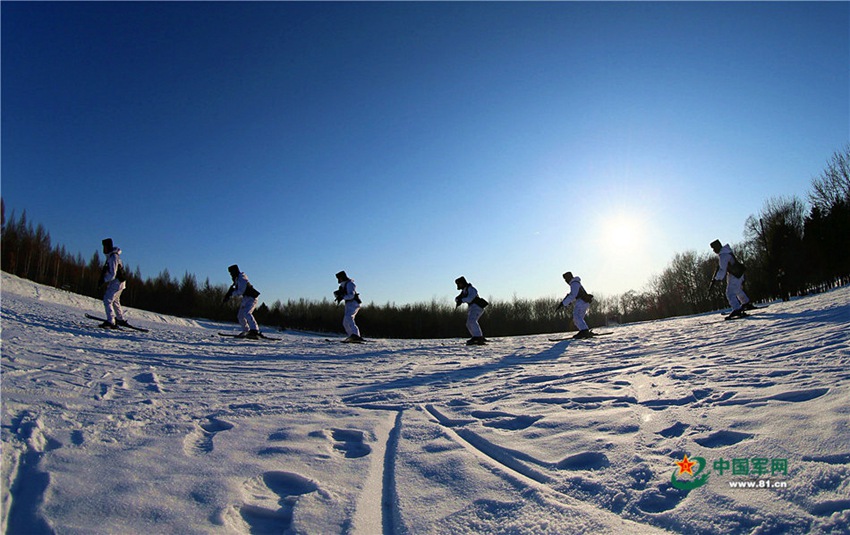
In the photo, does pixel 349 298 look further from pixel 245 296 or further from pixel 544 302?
pixel 544 302

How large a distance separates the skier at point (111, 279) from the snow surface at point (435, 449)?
6629 mm

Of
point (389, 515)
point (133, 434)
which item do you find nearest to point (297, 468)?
point (389, 515)

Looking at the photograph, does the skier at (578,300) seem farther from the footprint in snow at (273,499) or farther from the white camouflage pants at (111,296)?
the white camouflage pants at (111,296)

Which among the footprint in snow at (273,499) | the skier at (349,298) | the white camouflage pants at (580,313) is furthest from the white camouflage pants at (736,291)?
the footprint in snow at (273,499)

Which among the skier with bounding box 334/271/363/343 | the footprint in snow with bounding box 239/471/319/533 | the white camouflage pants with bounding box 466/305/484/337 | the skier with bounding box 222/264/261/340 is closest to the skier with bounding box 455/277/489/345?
the white camouflage pants with bounding box 466/305/484/337

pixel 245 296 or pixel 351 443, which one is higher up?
pixel 245 296

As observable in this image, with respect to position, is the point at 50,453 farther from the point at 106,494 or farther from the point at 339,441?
the point at 339,441

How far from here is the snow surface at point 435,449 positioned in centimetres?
196

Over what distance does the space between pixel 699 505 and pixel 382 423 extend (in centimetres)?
251

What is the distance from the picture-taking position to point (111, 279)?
11648 millimetres

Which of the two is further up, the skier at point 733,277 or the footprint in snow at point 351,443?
the skier at point 733,277

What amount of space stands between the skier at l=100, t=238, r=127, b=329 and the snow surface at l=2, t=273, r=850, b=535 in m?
6.63

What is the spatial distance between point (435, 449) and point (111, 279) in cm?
1273

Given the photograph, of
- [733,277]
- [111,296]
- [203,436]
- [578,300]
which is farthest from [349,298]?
[733,277]
